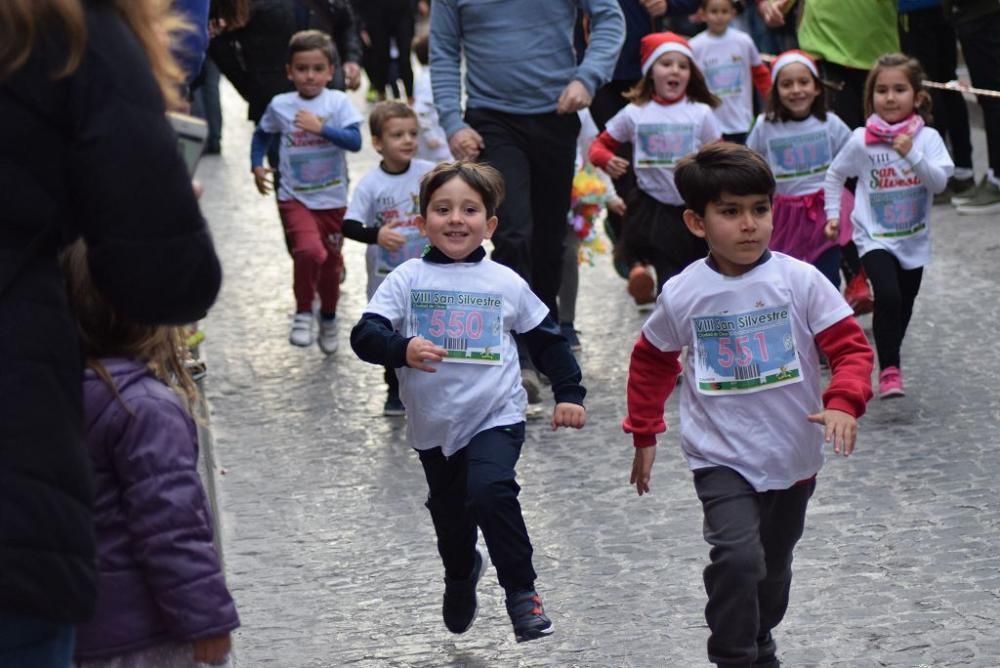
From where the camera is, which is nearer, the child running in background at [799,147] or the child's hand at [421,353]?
the child's hand at [421,353]

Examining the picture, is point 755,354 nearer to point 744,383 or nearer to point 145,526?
point 744,383

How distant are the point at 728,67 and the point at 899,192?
2.33 meters

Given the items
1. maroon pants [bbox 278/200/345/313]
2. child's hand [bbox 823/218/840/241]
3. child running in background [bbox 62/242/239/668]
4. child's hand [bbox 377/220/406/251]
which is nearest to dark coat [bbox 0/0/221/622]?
child running in background [bbox 62/242/239/668]

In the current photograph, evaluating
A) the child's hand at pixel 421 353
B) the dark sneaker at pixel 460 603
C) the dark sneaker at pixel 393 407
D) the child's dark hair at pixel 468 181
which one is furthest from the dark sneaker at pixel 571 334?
the child's hand at pixel 421 353

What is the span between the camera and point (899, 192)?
7.62 meters

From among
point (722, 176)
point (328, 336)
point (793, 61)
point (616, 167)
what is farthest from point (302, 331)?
point (722, 176)

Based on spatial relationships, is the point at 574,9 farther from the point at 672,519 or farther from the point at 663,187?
the point at 672,519

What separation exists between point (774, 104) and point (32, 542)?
6345 millimetres

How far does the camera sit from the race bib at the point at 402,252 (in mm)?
7734

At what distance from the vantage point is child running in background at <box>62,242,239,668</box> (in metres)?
3.14

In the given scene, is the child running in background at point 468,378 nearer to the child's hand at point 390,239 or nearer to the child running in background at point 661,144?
the child's hand at point 390,239

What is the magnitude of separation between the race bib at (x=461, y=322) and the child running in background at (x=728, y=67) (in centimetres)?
477

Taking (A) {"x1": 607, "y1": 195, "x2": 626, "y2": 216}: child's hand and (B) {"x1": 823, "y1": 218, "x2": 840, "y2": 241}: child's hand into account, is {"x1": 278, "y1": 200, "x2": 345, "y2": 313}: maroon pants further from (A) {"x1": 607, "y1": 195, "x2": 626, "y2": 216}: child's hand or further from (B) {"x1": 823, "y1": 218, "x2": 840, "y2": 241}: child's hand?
(B) {"x1": 823, "y1": 218, "x2": 840, "y2": 241}: child's hand

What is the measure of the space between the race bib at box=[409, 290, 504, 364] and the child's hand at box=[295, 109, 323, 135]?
392cm
